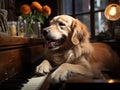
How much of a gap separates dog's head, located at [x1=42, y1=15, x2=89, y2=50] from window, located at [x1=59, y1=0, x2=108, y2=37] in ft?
8.73

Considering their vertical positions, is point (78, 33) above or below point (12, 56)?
above

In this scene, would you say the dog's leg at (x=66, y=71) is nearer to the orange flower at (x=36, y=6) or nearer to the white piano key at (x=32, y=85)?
the white piano key at (x=32, y=85)

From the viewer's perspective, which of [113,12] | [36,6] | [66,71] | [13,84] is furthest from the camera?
[113,12]

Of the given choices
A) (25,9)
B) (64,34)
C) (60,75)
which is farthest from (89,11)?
(60,75)

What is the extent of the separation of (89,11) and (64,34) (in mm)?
3056

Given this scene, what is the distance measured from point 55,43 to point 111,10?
2274mm

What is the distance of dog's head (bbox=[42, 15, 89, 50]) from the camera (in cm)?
196

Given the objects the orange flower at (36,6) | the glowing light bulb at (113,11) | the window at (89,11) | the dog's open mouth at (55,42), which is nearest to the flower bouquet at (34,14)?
the orange flower at (36,6)

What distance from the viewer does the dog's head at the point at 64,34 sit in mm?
1963

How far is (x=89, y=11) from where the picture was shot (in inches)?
197

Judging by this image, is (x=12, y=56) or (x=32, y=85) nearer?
(x=32, y=85)

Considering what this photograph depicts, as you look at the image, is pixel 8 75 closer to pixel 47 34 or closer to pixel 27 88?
pixel 27 88

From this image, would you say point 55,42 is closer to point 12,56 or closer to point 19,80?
point 12,56

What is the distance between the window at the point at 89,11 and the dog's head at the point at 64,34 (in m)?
2.66
